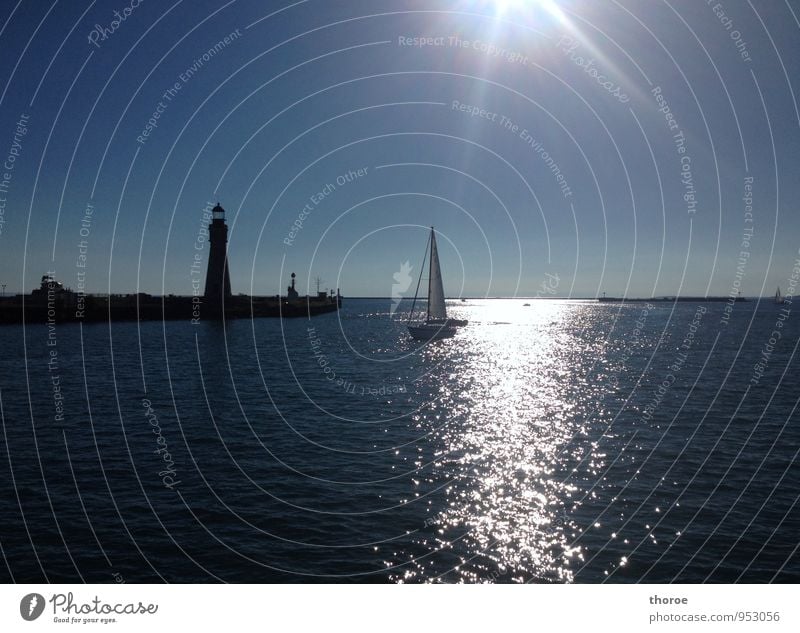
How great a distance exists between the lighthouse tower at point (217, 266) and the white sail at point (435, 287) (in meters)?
54.4

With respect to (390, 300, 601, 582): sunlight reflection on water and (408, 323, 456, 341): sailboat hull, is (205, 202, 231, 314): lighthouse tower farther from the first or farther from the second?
(390, 300, 601, 582): sunlight reflection on water

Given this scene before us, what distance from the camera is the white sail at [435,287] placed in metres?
82.1

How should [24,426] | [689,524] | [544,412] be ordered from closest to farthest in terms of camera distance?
[689,524] < [24,426] < [544,412]

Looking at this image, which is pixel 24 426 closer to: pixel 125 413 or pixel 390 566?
pixel 125 413

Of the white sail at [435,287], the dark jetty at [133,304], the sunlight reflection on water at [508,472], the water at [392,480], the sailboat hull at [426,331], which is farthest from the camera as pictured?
the dark jetty at [133,304]

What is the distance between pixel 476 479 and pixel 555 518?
4.36 m

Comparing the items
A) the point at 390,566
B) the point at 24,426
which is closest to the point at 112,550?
the point at 390,566

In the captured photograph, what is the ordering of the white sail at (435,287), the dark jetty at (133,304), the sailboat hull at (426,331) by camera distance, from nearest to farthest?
1. the white sail at (435,287)
2. the sailboat hull at (426,331)
3. the dark jetty at (133,304)

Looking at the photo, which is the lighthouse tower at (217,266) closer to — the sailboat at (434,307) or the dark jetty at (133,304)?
the dark jetty at (133,304)

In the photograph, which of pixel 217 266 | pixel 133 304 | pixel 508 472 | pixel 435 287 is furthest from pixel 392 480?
pixel 133 304

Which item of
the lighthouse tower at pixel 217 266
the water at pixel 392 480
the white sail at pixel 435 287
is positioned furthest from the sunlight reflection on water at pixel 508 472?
the lighthouse tower at pixel 217 266

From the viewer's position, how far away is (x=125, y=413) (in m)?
31.9

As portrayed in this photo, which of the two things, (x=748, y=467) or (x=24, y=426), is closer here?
(x=748, y=467)

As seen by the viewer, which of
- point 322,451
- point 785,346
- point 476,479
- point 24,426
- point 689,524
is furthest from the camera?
point 785,346
